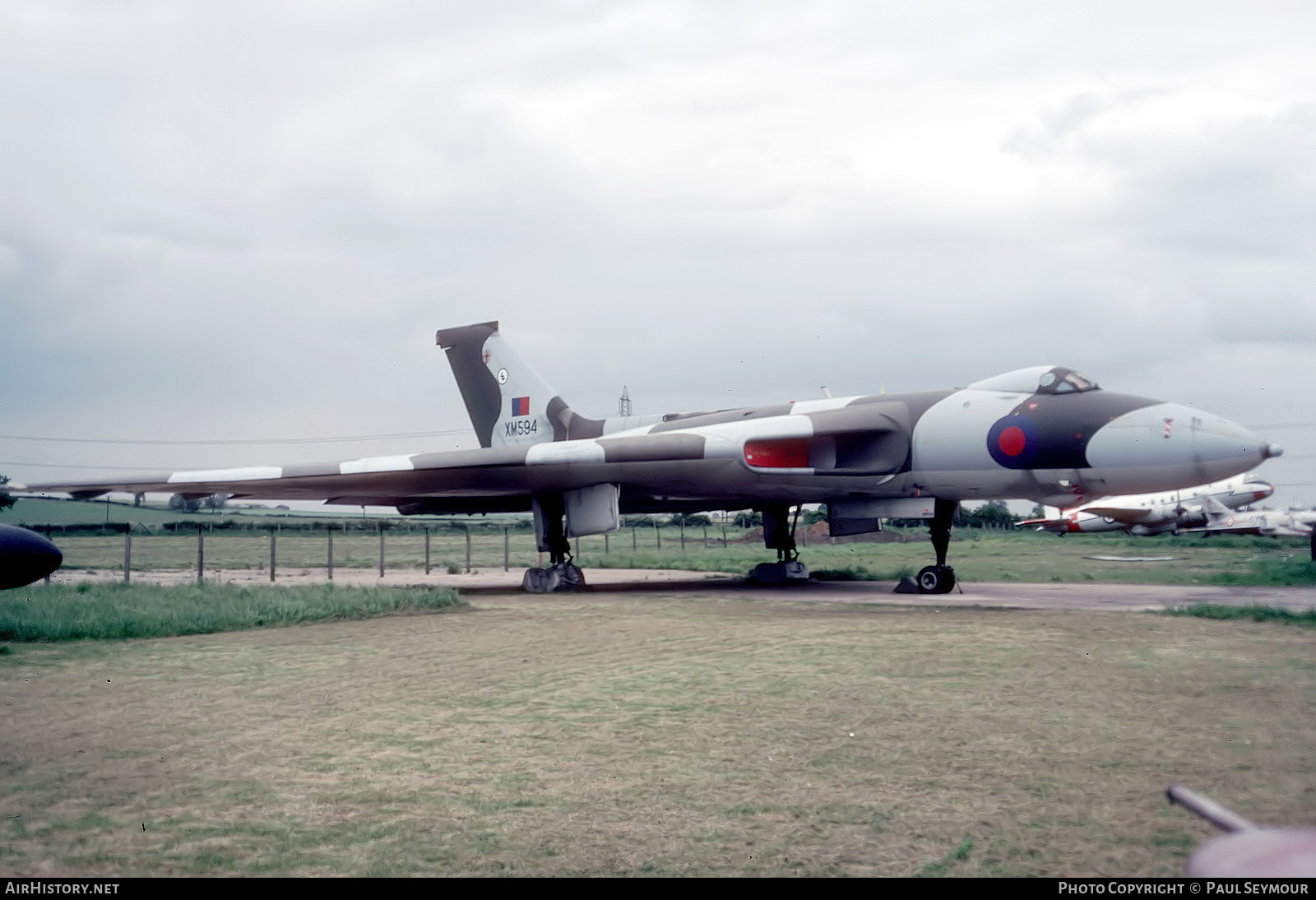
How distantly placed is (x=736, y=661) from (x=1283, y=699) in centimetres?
326

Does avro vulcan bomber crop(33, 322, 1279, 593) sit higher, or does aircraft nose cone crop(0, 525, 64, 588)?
avro vulcan bomber crop(33, 322, 1279, 593)

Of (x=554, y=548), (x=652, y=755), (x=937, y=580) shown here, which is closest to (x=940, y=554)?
(x=937, y=580)

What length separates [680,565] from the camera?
75.0ft

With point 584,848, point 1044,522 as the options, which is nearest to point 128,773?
point 584,848

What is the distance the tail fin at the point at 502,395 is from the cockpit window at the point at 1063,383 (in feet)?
27.4

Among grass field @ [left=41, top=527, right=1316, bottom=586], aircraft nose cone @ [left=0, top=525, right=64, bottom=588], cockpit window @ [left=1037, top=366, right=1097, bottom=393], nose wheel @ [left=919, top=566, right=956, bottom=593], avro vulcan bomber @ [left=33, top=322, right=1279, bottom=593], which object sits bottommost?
grass field @ [left=41, top=527, right=1316, bottom=586]

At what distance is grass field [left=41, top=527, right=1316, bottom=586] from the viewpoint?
54.4 feet

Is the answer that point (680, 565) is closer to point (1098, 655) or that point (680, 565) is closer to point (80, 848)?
point (1098, 655)

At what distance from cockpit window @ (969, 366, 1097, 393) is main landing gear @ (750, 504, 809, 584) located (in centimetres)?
449

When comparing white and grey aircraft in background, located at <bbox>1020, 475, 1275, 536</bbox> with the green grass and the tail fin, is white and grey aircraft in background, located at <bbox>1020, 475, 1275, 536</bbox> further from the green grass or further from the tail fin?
the green grass

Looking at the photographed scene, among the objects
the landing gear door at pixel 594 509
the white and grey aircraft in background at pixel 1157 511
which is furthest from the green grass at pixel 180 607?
the white and grey aircraft in background at pixel 1157 511

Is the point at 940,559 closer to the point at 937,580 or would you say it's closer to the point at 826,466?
the point at 937,580

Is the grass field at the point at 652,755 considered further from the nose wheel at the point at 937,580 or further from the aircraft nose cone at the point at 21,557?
the nose wheel at the point at 937,580

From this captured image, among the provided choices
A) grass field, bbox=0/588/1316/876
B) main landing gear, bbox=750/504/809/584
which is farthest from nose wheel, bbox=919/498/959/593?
grass field, bbox=0/588/1316/876
